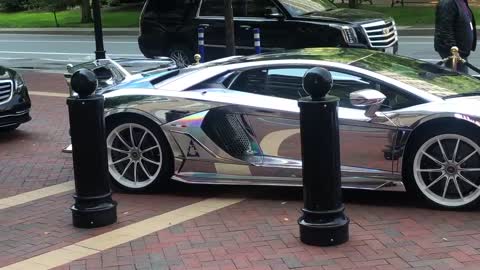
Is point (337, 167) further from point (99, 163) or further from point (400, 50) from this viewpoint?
point (400, 50)

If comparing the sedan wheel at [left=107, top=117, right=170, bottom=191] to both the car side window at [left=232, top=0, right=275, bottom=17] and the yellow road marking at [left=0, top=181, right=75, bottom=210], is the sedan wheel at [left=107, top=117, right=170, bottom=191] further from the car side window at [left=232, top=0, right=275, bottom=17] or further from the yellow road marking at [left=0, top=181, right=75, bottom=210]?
the car side window at [left=232, top=0, right=275, bottom=17]

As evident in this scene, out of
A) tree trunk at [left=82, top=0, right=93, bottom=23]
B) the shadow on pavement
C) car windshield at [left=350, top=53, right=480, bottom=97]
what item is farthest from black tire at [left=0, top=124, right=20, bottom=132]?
tree trunk at [left=82, top=0, right=93, bottom=23]

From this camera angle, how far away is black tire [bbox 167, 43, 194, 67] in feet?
43.3

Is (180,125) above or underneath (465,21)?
underneath

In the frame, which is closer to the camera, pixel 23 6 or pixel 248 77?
pixel 248 77

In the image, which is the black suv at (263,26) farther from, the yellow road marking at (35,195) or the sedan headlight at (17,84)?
the yellow road marking at (35,195)

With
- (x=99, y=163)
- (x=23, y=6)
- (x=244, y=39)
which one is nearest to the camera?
(x=99, y=163)

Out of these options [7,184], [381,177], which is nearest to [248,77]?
[381,177]

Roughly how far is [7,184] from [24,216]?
120 cm

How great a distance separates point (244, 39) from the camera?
1243 centimetres

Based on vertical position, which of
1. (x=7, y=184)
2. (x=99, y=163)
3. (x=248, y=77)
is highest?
(x=248, y=77)

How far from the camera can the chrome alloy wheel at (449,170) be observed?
5.06 m

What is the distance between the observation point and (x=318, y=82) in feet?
14.9

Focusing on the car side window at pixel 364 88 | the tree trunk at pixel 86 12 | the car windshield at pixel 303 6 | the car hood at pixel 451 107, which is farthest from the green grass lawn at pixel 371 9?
the car hood at pixel 451 107
